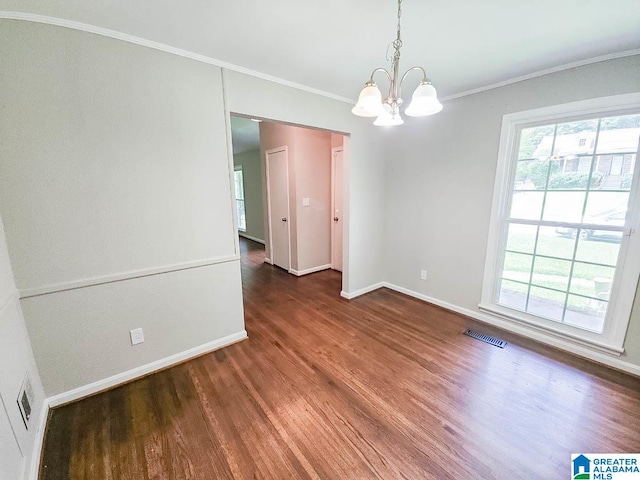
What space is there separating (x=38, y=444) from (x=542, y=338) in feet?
12.5

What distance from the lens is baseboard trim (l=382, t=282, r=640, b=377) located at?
2.07 m

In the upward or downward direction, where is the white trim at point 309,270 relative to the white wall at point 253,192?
downward

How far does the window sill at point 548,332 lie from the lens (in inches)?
82.8

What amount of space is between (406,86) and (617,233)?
84.1 inches

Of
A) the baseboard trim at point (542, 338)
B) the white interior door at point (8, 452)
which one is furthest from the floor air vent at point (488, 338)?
the white interior door at point (8, 452)

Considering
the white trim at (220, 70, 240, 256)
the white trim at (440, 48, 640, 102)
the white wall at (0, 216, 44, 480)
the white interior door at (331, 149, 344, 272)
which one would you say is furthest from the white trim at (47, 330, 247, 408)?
the white trim at (440, 48, 640, 102)

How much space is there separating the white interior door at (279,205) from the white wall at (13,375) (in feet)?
10.6

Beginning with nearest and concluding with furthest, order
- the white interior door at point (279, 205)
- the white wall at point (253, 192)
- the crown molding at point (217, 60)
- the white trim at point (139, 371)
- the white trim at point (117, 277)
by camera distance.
Result: 1. the crown molding at point (217, 60)
2. the white trim at point (117, 277)
3. the white trim at point (139, 371)
4. the white interior door at point (279, 205)
5. the white wall at point (253, 192)

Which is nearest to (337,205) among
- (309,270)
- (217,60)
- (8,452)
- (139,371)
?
(309,270)

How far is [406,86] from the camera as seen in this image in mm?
2496

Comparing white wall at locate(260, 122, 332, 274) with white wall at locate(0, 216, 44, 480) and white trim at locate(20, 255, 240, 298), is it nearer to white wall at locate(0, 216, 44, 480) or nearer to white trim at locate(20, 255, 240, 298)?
white trim at locate(20, 255, 240, 298)

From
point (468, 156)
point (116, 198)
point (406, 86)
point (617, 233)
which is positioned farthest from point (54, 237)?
point (617, 233)

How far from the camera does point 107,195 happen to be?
1.75 metres

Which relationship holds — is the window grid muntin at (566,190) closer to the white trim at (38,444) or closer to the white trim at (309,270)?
the white trim at (309,270)
